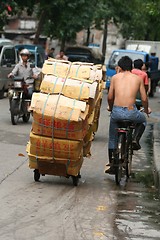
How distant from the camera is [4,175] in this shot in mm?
10516

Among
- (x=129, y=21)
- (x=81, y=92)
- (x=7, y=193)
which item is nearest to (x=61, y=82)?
(x=81, y=92)

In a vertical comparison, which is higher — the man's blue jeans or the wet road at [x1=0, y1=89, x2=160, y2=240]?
the man's blue jeans

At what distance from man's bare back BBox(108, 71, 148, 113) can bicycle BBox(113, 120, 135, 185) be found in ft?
0.93

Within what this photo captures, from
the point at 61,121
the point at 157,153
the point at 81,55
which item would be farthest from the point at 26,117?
the point at 81,55

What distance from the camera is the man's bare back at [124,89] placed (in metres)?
10.3

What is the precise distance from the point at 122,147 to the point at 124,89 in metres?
0.80

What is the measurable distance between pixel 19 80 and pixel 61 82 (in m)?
8.22

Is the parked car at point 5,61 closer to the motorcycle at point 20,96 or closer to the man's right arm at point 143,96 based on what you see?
the motorcycle at point 20,96

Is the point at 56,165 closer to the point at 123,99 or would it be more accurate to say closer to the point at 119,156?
the point at 119,156

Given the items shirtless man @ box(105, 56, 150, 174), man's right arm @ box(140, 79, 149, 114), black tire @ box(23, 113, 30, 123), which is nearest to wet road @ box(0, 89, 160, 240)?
shirtless man @ box(105, 56, 150, 174)

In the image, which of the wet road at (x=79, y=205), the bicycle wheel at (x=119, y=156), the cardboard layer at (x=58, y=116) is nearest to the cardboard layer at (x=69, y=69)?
the cardboard layer at (x=58, y=116)

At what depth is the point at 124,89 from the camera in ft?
33.9

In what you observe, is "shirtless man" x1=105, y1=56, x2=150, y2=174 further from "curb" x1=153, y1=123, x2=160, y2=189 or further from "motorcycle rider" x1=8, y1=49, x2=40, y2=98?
"motorcycle rider" x1=8, y1=49, x2=40, y2=98

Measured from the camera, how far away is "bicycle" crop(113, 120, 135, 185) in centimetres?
1009
